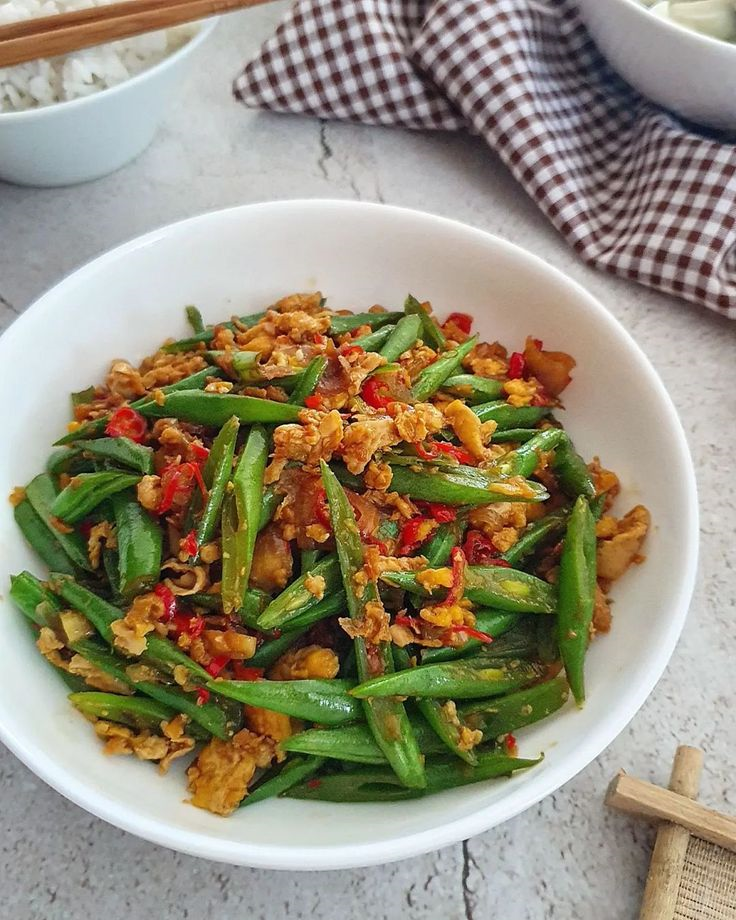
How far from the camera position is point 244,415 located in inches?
58.2

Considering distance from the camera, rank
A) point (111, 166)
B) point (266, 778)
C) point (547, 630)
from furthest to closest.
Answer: point (111, 166) < point (547, 630) < point (266, 778)

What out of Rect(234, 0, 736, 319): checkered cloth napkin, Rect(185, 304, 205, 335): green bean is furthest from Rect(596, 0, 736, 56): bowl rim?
Rect(185, 304, 205, 335): green bean

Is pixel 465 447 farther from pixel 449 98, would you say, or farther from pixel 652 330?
pixel 449 98

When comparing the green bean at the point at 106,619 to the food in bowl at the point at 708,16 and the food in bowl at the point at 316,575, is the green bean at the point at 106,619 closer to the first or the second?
the food in bowl at the point at 316,575

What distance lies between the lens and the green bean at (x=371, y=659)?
1267 millimetres

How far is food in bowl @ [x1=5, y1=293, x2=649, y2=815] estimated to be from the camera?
1306 millimetres

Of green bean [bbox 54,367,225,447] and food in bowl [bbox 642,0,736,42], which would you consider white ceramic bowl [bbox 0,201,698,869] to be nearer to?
green bean [bbox 54,367,225,447]

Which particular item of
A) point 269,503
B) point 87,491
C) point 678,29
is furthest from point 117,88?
point 678,29

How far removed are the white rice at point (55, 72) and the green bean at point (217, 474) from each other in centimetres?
101

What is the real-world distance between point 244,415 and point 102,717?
539mm

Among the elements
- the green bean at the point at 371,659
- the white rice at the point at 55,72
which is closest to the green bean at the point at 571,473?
the green bean at the point at 371,659

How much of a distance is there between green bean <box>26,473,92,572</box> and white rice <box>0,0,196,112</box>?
965mm

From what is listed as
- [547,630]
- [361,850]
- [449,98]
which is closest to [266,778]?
[361,850]

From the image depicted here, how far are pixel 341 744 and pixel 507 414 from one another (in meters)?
0.69
